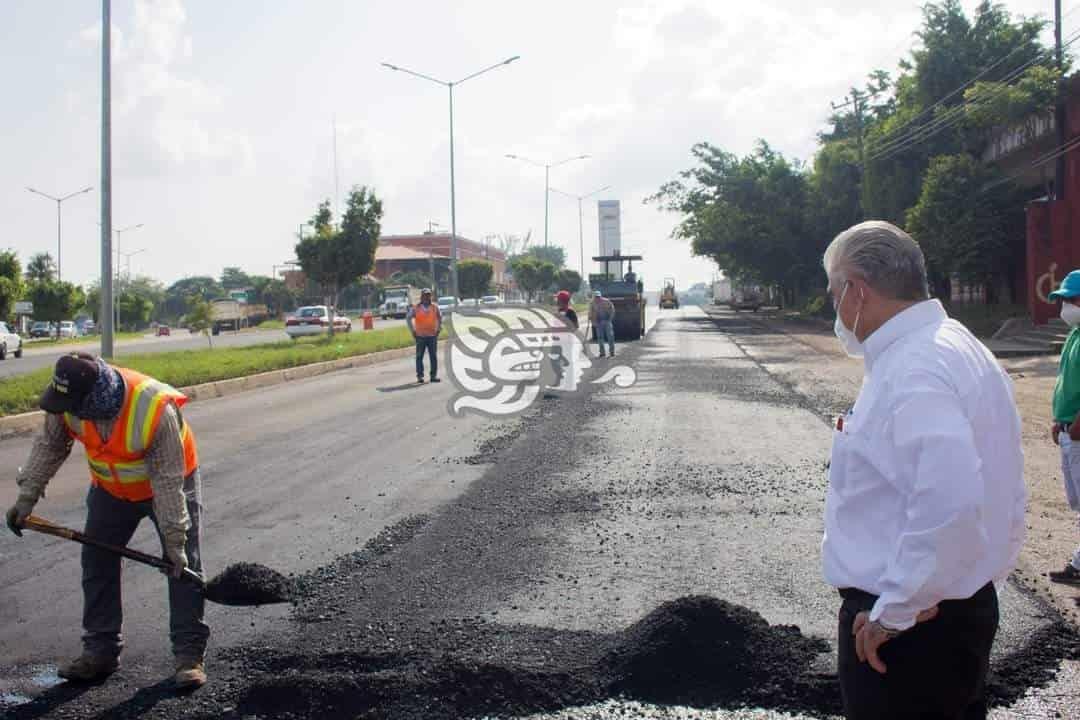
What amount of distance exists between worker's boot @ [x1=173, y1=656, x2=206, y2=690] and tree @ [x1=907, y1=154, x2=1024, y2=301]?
31121 mm

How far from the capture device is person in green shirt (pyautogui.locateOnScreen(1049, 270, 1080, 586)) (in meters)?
5.70

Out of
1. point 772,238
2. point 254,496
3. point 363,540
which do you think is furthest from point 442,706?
point 772,238

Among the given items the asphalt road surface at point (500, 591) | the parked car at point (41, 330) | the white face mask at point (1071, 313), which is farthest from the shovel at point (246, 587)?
Result: the parked car at point (41, 330)

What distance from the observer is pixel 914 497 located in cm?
231

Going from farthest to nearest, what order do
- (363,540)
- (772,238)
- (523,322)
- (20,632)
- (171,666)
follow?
(772,238), (523,322), (363,540), (20,632), (171,666)

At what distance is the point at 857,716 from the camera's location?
2.51 m

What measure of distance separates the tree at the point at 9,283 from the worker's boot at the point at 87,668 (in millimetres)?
41281

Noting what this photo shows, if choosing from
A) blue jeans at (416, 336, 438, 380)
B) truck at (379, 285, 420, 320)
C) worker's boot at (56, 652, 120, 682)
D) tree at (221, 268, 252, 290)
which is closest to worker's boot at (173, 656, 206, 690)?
worker's boot at (56, 652, 120, 682)

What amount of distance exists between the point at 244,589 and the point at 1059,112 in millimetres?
30924

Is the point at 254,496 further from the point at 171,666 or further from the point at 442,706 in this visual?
the point at 442,706

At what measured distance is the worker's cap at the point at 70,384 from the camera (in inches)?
171

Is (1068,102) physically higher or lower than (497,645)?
higher

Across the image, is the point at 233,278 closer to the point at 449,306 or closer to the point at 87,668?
the point at 449,306

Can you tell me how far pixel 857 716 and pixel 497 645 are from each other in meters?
2.55
